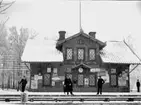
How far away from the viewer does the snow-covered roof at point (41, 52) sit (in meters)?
30.2

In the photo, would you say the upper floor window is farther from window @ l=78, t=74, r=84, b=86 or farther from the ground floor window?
the ground floor window

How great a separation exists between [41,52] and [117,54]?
30.3 feet

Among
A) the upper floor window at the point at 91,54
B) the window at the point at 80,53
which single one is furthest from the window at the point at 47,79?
the upper floor window at the point at 91,54

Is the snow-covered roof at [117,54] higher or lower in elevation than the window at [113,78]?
higher

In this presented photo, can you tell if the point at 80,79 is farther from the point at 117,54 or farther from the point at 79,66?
the point at 117,54

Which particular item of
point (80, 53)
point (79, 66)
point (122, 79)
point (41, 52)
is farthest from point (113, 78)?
point (41, 52)

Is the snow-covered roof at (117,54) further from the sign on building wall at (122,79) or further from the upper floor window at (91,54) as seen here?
the sign on building wall at (122,79)

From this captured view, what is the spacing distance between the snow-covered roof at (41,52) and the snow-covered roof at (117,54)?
5.40 m

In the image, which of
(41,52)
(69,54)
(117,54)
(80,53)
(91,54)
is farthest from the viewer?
(117,54)

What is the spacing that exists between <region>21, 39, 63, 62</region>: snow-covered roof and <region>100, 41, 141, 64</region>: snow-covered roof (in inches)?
213

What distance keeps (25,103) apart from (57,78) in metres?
13.9

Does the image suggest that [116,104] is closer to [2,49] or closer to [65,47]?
[65,47]

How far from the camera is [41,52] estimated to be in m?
31.9

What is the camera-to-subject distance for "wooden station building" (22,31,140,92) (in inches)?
1188
